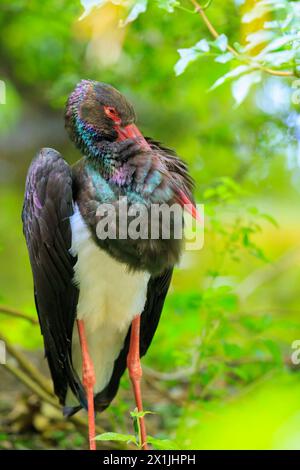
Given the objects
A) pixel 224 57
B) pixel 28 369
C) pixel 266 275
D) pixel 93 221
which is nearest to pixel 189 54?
pixel 224 57

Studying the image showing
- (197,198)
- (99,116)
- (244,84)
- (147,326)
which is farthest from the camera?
(197,198)

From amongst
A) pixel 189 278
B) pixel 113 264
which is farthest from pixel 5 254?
pixel 113 264

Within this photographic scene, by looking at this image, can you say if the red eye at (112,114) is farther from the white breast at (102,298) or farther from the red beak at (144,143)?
the white breast at (102,298)

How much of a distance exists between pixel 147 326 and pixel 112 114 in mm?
1088

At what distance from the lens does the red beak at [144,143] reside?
2.86m

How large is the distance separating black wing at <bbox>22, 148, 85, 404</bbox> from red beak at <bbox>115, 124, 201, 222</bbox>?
0.26 m

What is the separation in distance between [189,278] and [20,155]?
516cm

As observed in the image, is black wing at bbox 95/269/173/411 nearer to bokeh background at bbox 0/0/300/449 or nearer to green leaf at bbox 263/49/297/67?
bokeh background at bbox 0/0/300/449

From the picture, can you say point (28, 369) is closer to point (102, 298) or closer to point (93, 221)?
point (102, 298)

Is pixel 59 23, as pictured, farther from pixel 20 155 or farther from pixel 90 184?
pixel 20 155

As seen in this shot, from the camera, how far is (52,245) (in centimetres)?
299

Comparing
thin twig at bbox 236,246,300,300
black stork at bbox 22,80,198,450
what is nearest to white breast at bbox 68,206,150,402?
black stork at bbox 22,80,198,450

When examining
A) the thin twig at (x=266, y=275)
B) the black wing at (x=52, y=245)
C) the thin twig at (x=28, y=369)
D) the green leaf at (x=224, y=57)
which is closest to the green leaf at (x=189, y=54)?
the green leaf at (x=224, y=57)
